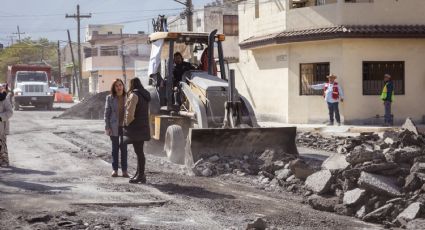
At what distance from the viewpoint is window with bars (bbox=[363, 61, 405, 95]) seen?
23.4m

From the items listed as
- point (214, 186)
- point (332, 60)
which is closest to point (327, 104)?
point (332, 60)

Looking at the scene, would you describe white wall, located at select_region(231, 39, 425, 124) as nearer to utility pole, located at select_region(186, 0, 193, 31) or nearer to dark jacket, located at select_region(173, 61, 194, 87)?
utility pole, located at select_region(186, 0, 193, 31)

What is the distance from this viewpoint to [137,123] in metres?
10.7

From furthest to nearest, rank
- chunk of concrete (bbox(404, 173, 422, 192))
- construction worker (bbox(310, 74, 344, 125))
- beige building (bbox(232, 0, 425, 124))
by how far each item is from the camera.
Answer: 1. beige building (bbox(232, 0, 425, 124))
2. construction worker (bbox(310, 74, 344, 125))
3. chunk of concrete (bbox(404, 173, 422, 192))

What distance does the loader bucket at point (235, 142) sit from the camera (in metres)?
12.5

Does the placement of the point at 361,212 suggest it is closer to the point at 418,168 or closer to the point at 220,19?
the point at 418,168

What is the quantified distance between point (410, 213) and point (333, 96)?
13866 mm

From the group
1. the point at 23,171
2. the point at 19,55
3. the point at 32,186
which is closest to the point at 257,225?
the point at 32,186

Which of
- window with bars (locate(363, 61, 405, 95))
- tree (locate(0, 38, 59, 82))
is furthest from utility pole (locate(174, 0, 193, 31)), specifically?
tree (locate(0, 38, 59, 82))

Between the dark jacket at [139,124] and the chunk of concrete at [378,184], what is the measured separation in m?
3.64

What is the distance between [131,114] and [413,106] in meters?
15.6

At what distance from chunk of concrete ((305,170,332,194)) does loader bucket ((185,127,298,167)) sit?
2518 mm

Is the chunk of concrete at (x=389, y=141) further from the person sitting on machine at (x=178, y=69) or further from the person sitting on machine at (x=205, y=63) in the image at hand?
the person sitting on machine at (x=178, y=69)

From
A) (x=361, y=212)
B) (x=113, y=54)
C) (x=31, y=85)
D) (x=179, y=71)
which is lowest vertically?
(x=361, y=212)
